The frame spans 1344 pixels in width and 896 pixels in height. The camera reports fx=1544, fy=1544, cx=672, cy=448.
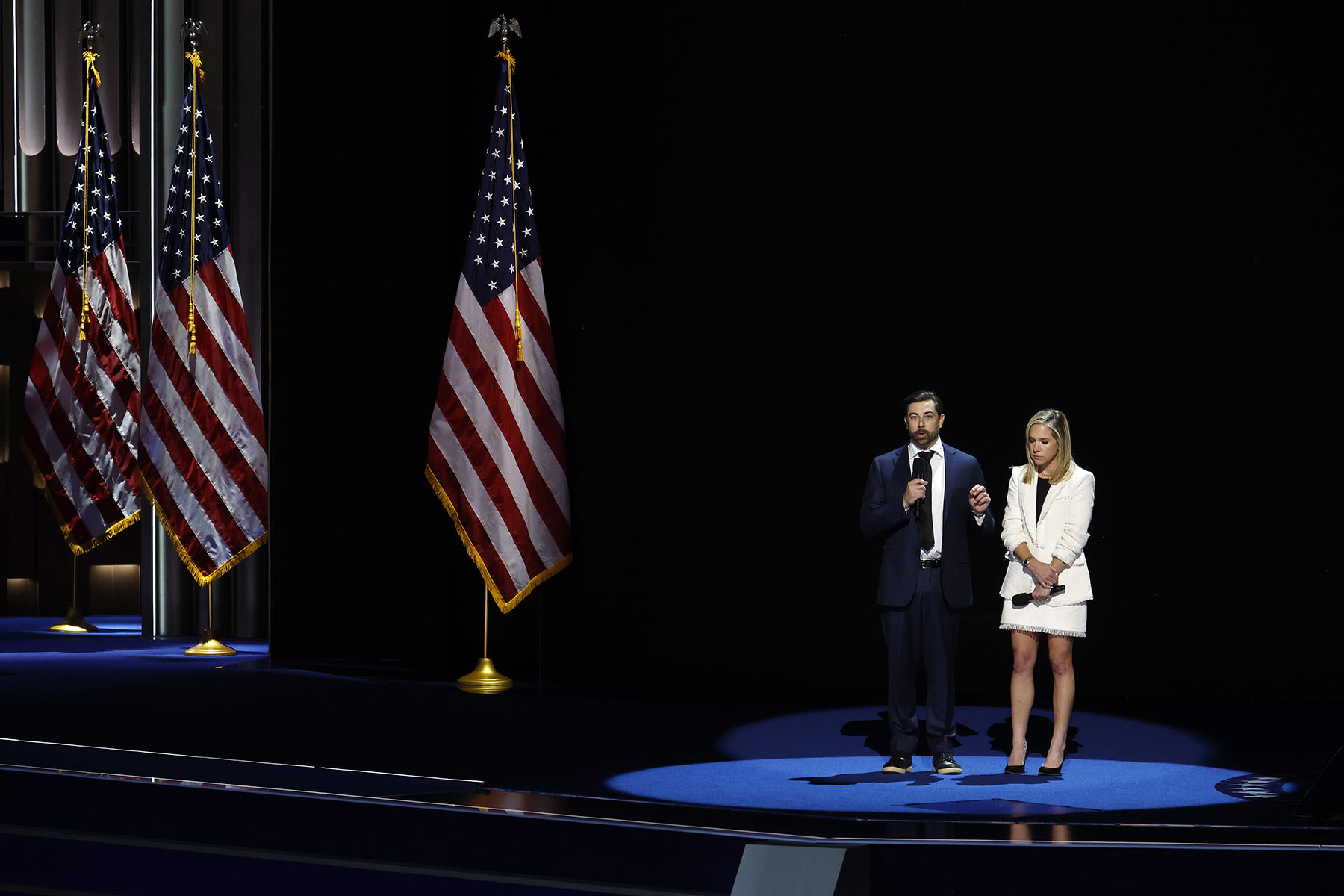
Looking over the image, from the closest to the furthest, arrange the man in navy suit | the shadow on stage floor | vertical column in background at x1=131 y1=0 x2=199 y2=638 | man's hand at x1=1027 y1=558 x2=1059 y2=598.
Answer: the shadow on stage floor
man's hand at x1=1027 y1=558 x2=1059 y2=598
the man in navy suit
vertical column in background at x1=131 y1=0 x2=199 y2=638

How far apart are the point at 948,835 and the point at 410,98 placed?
5927mm

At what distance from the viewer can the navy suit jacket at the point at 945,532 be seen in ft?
18.0

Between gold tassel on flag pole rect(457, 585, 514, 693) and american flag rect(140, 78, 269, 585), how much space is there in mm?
1673

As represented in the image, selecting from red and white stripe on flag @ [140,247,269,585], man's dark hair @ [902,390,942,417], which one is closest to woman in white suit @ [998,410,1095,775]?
man's dark hair @ [902,390,942,417]

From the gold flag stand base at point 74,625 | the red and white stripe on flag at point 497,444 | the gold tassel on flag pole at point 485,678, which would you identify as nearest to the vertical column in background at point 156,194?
the gold flag stand base at point 74,625

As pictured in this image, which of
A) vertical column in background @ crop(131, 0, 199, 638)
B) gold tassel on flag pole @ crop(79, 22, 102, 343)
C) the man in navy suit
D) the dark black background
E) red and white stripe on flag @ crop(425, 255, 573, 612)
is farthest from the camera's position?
vertical column in background @ crop(131, 0, 199, 638)

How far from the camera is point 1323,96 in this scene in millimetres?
7051

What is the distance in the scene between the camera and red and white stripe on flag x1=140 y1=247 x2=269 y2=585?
27.1 feet

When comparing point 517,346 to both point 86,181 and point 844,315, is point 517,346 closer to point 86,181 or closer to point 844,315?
point 844,315

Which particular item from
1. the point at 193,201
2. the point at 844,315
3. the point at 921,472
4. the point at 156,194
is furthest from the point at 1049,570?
the point at 156,194

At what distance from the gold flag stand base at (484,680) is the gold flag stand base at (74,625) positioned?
3490mm

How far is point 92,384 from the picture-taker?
9.05m

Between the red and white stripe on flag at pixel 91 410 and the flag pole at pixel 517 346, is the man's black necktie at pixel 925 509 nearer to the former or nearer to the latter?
the flag pole at pixel 517 346

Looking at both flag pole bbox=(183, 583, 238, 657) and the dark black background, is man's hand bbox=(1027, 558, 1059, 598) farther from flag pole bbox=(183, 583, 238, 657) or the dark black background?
flag pole bbox=(183, 583, 238, 657)
